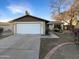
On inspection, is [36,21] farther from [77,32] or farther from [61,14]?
[61,14]

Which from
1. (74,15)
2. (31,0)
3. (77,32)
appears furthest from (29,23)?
(74,15)

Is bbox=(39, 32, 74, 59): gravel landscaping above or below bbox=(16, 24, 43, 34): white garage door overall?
below

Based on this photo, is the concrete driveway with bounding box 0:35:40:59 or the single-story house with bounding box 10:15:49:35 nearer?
the concrete driveway with bounding box 0:35:40:59

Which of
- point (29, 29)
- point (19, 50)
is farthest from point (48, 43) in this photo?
point (29, 29)

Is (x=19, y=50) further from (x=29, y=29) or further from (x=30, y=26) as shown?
(x=30, y=26)

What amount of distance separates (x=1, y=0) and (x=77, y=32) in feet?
49.0

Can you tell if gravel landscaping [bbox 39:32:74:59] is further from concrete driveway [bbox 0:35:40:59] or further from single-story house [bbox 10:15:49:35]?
single-story house [bbox 10:15:49:35]

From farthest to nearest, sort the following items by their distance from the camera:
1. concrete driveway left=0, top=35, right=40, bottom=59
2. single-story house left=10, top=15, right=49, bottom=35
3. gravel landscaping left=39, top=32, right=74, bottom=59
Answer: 1. single-story house left=10, top=15, right=49, bottom=35
2. gravel landscaping left=39, top=32, right=74, bottom=59
3. concrete driveway left=0, top=35, right=40, bottom=59

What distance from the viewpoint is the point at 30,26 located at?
93.7 feet

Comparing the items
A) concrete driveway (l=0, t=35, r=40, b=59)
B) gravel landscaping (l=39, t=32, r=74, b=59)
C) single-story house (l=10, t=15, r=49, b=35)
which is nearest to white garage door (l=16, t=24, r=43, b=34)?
single-story house (l=10, t=15, r=49, b=35)

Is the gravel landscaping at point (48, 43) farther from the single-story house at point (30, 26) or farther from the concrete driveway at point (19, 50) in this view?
the single-story house at point (30, 26)

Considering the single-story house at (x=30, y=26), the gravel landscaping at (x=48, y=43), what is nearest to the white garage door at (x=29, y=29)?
the single-story house at (x=30, y=26)

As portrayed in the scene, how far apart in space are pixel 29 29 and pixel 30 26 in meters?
0.56

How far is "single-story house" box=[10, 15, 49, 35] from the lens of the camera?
93.4ft
